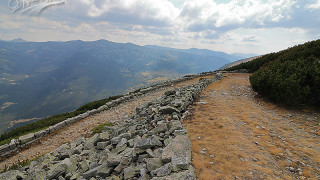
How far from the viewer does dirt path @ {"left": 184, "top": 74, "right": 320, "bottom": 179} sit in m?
4.97

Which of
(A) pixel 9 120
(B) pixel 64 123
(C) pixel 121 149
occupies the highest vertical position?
(C) pixel 121 149

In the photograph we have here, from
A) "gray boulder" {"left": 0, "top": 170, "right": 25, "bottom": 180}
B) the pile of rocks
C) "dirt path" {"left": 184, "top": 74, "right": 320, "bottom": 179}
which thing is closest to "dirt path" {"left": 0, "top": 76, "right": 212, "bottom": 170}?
the pile of rocks

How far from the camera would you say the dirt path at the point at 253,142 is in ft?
16.3

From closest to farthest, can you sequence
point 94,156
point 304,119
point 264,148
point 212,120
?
point 264,148 < point 94,156 < point 212,120 < point 304,119

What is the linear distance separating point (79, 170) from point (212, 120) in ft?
24.5

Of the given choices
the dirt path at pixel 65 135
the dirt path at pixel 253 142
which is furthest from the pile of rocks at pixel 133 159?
the dirt path at pixel 65 135

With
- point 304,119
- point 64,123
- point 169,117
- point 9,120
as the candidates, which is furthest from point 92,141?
point 9,120

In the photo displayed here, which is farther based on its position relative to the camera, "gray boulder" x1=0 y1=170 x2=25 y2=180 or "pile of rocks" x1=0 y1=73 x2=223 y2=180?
"gray boulder" x1=0 y1=170 x2=25 y2=180

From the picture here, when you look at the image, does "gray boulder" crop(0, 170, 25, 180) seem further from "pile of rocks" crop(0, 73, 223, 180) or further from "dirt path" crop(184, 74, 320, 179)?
"dirt path" crop(184, 74, 320, 179)

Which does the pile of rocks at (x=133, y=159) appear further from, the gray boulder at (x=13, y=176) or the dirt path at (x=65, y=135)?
the dirt path at (x=65, y=135)

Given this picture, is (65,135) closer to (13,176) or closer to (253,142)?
(13,176)

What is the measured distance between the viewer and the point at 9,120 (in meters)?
161

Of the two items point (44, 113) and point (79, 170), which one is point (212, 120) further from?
point (44, 113)

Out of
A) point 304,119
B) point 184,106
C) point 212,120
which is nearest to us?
point 212,120
